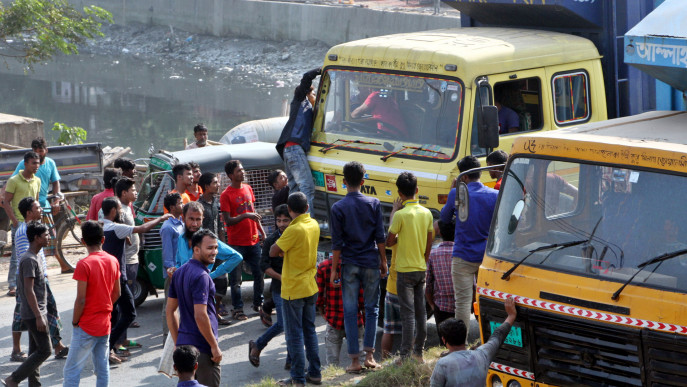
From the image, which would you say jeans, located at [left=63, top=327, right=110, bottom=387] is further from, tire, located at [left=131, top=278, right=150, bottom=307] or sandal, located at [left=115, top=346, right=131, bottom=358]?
tire, located at [left=131, top=278, right=150, bottom=307]

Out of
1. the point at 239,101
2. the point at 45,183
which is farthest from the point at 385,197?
the point at 239,101

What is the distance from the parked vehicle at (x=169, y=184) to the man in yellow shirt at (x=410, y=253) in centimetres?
268

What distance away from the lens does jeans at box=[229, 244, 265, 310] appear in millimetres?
9508

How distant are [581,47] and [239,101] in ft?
88.8

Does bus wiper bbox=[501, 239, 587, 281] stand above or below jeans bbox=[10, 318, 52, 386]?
above

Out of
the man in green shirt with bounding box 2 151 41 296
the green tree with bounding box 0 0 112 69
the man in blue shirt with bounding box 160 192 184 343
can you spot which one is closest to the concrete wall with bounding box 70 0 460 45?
the green tree with bounding box 0 0 112 69

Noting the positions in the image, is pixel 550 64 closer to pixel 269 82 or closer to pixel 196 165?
pixel 196 165

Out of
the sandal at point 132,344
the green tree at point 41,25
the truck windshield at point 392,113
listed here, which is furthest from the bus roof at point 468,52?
the green tree at point 41,25

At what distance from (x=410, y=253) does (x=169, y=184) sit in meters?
3.62

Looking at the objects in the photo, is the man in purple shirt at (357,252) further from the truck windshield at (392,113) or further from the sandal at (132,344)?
the sandal at (132,344)

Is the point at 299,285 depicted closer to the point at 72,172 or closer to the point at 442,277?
the point at 442,277

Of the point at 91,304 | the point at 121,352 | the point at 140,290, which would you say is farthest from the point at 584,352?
the point at 140,290

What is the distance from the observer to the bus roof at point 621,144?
539 centimetres

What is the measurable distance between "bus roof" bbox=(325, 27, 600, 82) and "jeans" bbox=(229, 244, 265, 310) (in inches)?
84.0
